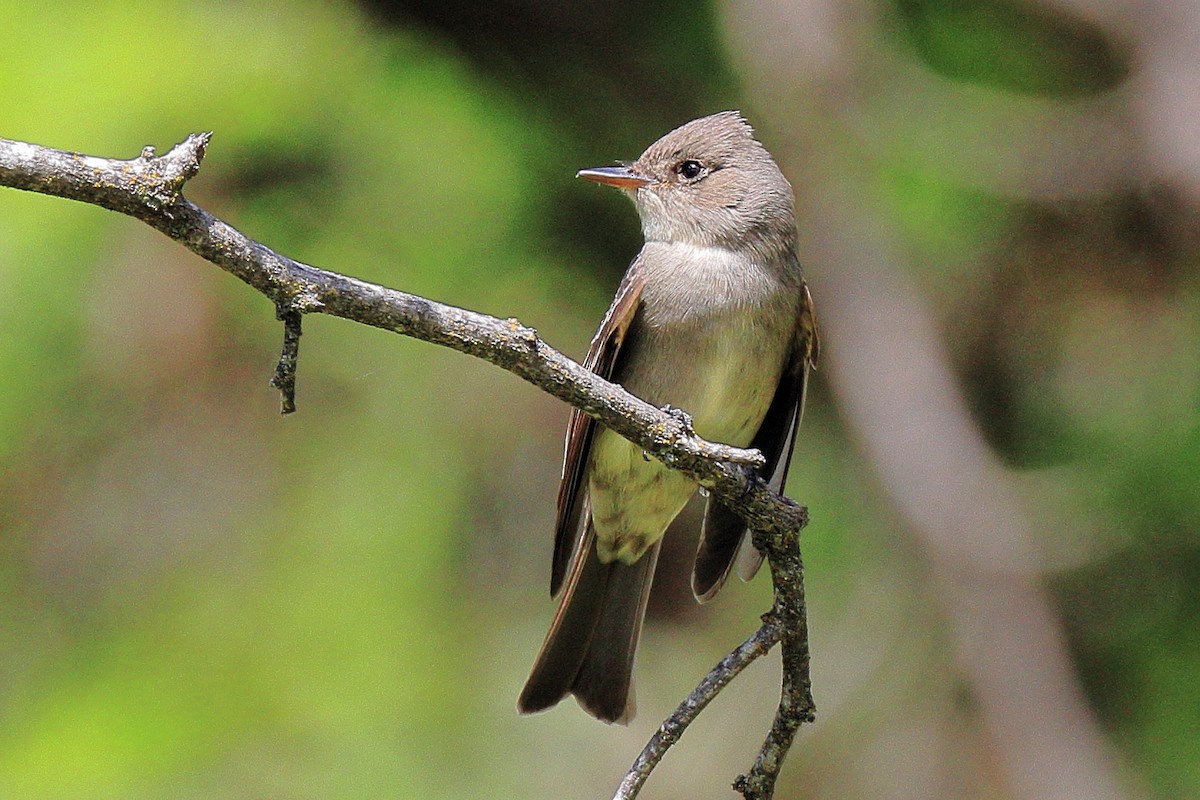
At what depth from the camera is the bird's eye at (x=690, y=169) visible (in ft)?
13.9

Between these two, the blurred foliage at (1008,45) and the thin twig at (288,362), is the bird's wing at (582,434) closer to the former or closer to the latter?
the thin twig at (288,362)

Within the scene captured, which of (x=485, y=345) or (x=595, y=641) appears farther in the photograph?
(x=595, y=641)

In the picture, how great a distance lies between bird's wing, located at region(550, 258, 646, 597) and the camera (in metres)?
3.55

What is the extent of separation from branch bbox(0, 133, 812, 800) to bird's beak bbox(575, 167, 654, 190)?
4.36ft

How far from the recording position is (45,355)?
349cm

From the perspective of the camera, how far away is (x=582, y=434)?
3.54 meters

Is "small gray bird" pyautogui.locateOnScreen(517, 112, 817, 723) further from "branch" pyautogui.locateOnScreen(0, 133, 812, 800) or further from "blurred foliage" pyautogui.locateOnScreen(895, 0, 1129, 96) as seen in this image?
"blurred foliage" pyautogui.locateOnScreen(895, 0, 1129, 96)

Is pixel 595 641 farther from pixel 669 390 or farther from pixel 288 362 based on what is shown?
pixel 288 362

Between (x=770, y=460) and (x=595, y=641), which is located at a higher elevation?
(x=770, y=460)

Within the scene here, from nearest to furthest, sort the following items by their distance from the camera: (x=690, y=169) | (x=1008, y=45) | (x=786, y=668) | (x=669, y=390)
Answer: (x=786, y=668) < (x=669, y=390) < (x=690, y=169) < (x=1008, y=45)

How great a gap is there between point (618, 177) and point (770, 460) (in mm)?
925

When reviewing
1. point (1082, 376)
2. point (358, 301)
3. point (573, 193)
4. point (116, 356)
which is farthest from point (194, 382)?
point (1082, 376)

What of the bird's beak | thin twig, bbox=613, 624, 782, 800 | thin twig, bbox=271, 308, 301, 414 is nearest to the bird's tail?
the bird's beak

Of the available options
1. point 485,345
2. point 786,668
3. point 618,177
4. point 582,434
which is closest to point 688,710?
point 786,668
